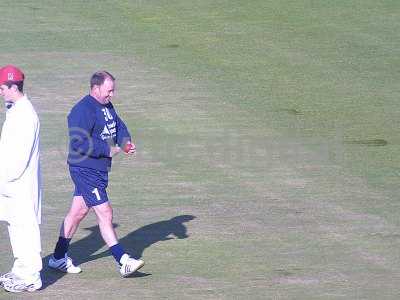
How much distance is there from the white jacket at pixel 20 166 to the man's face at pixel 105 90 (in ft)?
2.68

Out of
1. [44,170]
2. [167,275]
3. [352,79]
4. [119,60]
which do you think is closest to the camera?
[167,275]

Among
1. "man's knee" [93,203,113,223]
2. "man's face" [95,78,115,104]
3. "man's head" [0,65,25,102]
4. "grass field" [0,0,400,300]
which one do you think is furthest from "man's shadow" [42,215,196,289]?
"man's head" [0,65,25,102]

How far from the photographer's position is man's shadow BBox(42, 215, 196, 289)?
36.9 ft

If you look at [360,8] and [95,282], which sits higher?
[360,8]

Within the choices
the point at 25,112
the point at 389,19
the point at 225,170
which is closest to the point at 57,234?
the point at 25,112

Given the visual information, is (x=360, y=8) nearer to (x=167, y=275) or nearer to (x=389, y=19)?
(x=389, y=19)

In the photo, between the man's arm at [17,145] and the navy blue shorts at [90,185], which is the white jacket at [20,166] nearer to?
the man's arm at [17,145]

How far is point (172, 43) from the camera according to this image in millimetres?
22203

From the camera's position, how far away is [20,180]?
10023 millimetres

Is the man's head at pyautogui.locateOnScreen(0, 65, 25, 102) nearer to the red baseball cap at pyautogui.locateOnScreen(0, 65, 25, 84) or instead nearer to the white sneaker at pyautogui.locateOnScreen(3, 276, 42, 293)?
the red baseball cap at pyautogui.locateOnScreen(0, 65, 25, 84)

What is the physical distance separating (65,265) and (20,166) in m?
1.38

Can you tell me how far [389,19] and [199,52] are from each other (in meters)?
4.91

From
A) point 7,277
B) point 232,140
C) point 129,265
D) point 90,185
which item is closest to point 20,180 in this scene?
point 90,185

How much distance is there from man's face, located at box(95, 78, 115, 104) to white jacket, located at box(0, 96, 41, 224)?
2.68 ft
